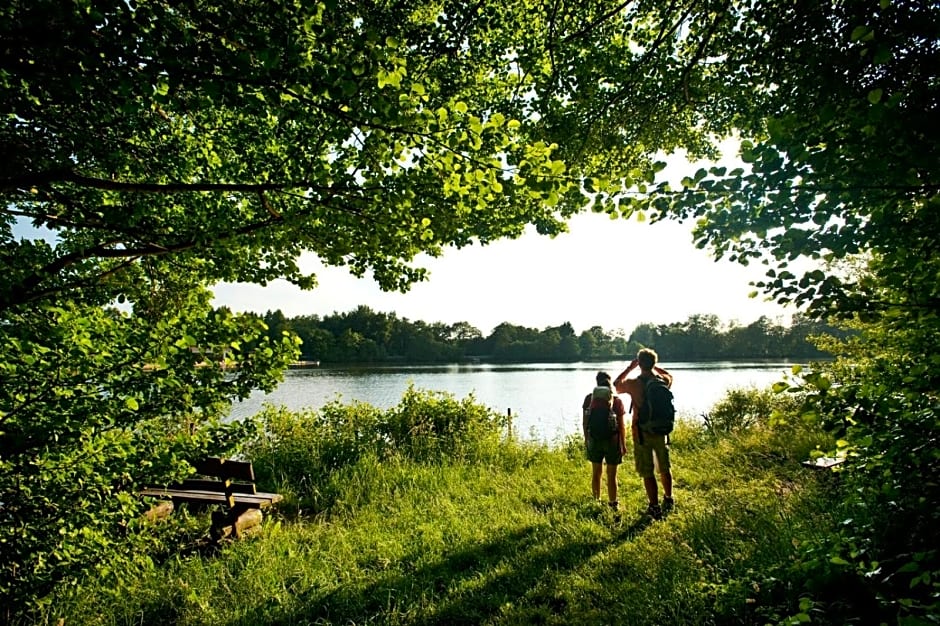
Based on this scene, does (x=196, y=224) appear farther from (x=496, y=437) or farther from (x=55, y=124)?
(x=496, y=437)

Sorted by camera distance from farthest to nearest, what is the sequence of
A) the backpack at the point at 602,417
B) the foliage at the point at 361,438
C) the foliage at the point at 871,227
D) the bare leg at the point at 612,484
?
the foliage at the point at 361,438, the backpack at the point at 602,417, the bare leg at the point at 612,484, the foliage at the point at 871,227

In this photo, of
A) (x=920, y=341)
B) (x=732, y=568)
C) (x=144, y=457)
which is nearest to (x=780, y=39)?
(x=920, y=341)

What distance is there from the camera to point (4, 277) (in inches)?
120

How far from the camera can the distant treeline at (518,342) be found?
198 feet

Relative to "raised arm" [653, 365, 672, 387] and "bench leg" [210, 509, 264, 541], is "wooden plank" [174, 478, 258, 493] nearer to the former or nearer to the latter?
"bench leg" [210, 509, 264, 541]

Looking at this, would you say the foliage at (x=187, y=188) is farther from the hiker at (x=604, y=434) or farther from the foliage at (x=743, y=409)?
the foliage at (x=743, y=409)

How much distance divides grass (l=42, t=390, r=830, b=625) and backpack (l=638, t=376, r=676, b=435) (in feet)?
3.60

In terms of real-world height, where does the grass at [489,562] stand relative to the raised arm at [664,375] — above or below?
below

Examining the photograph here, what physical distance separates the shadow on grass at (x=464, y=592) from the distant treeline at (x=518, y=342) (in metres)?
48.0

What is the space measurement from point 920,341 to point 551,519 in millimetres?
4335

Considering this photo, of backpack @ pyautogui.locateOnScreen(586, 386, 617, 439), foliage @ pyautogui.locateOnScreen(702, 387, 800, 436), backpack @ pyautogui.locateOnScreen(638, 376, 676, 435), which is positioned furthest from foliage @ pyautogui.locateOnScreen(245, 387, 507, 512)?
foliage @ pyautogui.locateOnScreen(702, 387, 800, 436)

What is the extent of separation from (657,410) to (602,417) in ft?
2.57

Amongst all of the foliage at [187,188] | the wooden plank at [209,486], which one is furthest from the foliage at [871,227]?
the wooden plank at [209,486]

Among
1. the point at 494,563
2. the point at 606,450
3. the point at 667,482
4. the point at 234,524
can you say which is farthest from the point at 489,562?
the point at 234,524
